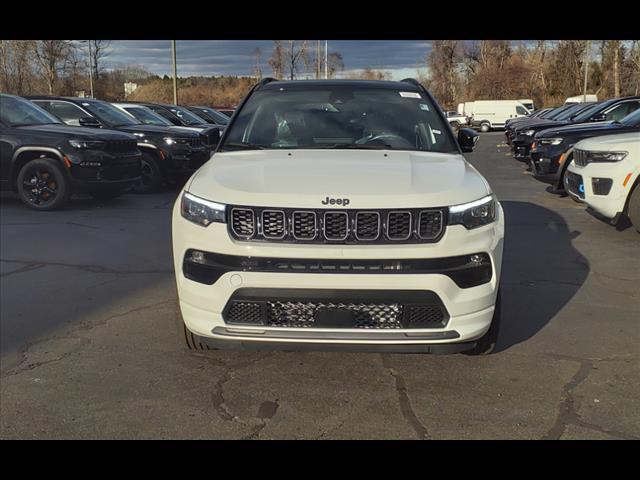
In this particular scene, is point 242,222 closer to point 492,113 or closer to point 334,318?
point 334,318

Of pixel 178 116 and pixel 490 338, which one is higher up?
pixel 178 116

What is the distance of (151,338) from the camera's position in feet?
13.8

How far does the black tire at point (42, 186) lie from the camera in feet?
29.8

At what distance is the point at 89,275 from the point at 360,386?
11.0ft

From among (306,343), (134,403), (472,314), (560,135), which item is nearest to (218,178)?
(306,343)

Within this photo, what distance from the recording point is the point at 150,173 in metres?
11.2

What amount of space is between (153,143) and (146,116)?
264cm

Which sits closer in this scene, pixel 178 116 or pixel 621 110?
pixel 621 110

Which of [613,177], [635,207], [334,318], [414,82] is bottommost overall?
[635,207]

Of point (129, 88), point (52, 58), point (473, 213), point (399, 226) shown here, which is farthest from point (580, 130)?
point (129, 88)

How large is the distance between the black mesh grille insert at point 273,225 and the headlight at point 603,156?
18.2 ft

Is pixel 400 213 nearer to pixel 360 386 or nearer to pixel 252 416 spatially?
pixel 360 386

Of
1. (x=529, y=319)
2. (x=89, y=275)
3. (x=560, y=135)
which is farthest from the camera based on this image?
(x=560, y=135)

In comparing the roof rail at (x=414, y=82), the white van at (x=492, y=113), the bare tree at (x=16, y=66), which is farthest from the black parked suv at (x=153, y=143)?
the white van at (x=492, y=113)
